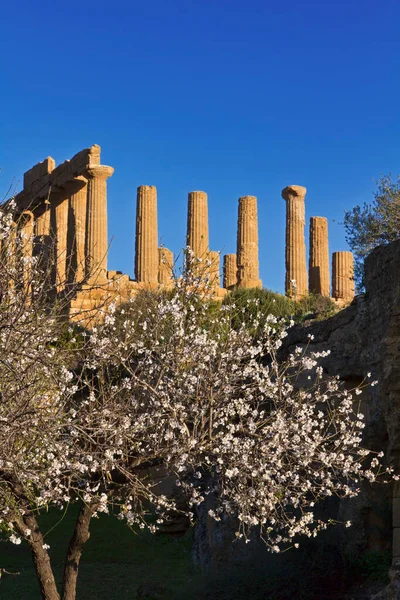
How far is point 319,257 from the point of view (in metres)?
36.9

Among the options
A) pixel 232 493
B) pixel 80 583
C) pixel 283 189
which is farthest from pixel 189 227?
pixel 232 493

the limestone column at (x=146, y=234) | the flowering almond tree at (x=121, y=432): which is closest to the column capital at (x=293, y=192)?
the limestone column at (x=146, y=234)

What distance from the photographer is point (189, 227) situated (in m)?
35.4

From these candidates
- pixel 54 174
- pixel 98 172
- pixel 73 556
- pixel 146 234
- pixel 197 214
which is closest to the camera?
pixel 73 556

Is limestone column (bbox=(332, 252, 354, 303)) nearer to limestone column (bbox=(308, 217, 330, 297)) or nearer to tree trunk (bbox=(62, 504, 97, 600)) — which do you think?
limestone column (bbox=(308, 217, 330, 297))

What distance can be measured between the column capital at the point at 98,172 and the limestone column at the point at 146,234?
10.7 feet

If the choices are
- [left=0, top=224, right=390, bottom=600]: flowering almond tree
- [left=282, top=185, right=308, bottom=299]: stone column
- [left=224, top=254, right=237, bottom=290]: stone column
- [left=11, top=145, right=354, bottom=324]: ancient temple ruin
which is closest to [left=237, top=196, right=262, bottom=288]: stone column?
[left=11, top=145, right=354, bottom=324]: ancient temple ruin

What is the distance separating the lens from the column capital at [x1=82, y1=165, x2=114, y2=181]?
1193 inches

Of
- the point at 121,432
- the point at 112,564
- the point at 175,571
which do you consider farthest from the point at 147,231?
the point at 121,432

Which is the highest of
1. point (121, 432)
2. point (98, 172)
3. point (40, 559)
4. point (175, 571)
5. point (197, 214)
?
point (197, 214)

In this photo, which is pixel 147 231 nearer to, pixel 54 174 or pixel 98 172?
pixel 98 172

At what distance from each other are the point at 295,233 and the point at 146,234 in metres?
7.07

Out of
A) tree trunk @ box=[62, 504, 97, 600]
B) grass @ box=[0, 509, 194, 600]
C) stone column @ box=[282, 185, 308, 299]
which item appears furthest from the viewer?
stone column @ box=[282, 185, 308, 299]

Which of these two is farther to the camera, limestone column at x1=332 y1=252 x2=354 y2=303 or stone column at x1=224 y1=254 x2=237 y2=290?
stone column at x1=224 y1=254 x2=237 y2=290
